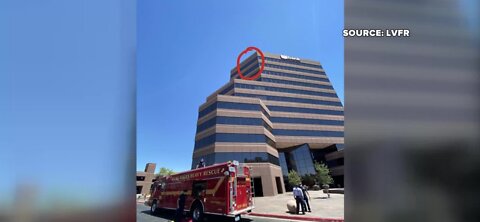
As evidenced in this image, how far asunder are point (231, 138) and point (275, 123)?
66.9ft

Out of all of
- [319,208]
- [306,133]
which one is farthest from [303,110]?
[319,208]

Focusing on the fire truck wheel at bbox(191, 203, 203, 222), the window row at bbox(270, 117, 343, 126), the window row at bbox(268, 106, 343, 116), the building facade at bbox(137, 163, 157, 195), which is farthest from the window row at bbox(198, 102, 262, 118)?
the fire truck wheel at bbox(191, 203, 203, 222)

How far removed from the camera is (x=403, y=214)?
4.51 meters

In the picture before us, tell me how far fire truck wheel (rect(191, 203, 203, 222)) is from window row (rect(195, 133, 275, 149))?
87.9 ft

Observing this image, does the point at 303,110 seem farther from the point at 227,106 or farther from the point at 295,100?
the point at 227,106

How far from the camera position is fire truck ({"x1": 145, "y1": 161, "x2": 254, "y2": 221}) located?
1160cm

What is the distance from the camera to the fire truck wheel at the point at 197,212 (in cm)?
1217

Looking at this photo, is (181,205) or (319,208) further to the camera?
(319,208)

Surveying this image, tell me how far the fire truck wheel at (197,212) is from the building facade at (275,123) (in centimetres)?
2562

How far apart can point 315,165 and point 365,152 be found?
53.7m

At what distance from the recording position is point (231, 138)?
40.5 meters

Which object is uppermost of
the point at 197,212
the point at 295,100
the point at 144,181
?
the point at 295,100

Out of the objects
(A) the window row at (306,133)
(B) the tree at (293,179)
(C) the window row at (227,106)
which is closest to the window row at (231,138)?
(C) the window row at (227,106)

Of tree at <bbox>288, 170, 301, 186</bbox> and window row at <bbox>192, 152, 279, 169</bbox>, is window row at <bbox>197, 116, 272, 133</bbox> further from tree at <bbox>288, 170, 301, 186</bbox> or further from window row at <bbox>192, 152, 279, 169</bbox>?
tree at <bbox>288, 170, 301, 186</bbox>
